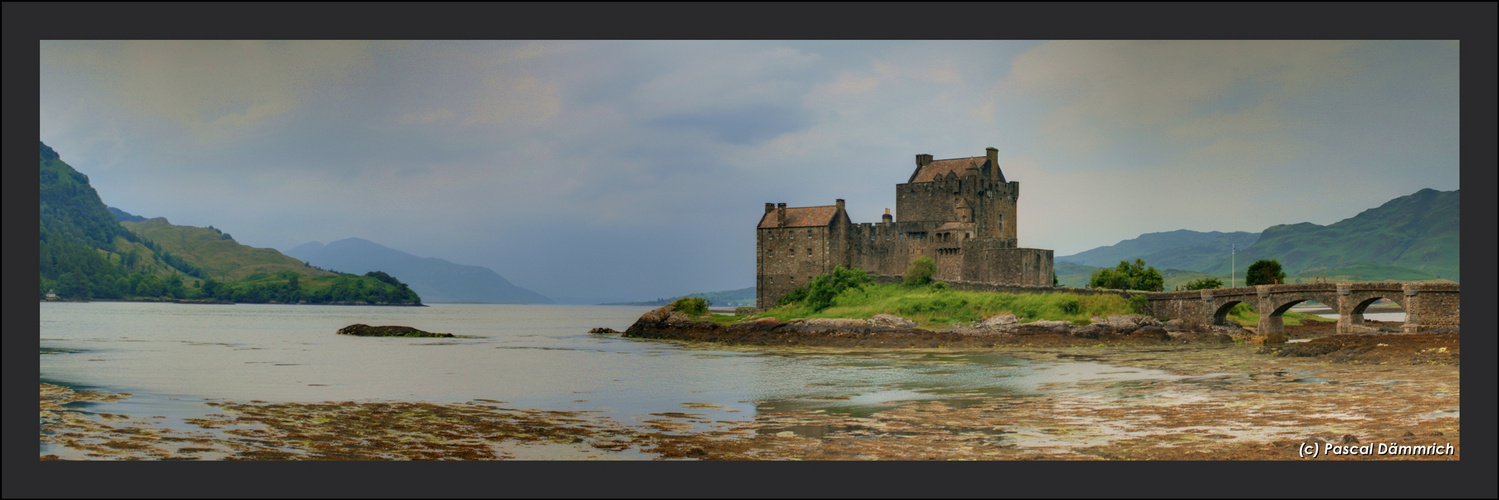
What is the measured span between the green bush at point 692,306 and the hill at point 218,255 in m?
143

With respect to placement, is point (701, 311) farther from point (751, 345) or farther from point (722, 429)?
point (722, 429)

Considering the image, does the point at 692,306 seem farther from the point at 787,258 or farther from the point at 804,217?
the point at 804,217

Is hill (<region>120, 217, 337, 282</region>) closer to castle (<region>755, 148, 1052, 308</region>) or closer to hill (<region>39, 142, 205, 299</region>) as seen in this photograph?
hill (<region>39, 142, 205, 299</region>)

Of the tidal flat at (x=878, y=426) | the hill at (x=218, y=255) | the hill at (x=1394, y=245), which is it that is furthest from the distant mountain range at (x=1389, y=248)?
the hill at (x=218, y=255)

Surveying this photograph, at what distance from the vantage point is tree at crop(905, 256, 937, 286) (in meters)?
49.8

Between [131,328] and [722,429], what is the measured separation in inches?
2396

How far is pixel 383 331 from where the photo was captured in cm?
6172

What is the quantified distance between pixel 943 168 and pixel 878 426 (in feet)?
131

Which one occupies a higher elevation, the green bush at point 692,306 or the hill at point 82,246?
the hill at point 82,246

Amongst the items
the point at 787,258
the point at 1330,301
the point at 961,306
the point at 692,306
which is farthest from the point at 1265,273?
the point at 692,306

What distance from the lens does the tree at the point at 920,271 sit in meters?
49.8

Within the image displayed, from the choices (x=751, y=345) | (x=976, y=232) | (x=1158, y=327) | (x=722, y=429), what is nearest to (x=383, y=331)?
(x=751, y=345)

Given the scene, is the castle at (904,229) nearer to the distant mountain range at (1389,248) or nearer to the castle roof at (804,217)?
the castle roof at (804,217)

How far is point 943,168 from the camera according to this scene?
2158 inches
